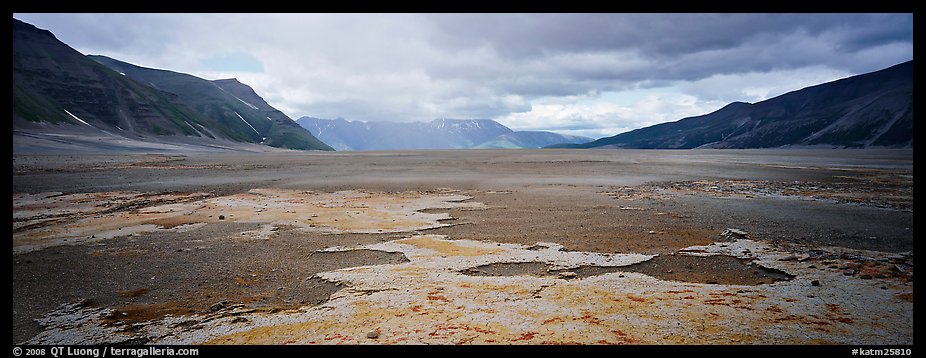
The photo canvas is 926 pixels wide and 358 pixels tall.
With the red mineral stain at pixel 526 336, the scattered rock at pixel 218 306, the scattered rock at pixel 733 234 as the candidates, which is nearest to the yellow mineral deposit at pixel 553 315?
the red mineral stain at pixel 526 336

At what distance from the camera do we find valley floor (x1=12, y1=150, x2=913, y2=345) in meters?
4.89

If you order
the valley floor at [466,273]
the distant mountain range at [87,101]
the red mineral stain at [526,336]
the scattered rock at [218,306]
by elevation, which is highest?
the distant mountain range at [87,101]

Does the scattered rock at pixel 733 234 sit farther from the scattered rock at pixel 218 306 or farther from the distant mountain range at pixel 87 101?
the distant mountain range at pixel 87 101

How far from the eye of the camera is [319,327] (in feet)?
16.4

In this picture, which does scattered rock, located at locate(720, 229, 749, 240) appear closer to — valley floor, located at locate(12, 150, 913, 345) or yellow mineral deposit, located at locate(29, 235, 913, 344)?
valley floor, located at locate(12, 150, 913, 345)

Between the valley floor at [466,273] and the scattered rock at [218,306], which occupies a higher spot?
the valley floor at [466,273]

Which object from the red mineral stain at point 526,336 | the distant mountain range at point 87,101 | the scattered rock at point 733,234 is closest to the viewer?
the red mineral stain at point 526,336

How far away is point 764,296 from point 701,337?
2141mm

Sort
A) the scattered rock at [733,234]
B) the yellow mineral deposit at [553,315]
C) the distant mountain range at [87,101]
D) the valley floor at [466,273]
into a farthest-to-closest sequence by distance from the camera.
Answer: the distant mountain range at [87,101]
the scattered rock at [733,234]
the valley floor at [466,273]
the yellow mineral deposit at [553,315]

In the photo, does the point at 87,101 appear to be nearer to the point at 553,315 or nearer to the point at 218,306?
the point at 218,306

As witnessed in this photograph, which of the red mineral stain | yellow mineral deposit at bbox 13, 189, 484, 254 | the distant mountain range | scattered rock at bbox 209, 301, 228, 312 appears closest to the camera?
the red mineral stain

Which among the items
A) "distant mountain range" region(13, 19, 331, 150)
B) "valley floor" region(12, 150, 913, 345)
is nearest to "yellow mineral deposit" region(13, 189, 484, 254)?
"valley floor" region(12, 150, 913, 345)

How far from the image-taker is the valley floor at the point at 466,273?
16.0 feet

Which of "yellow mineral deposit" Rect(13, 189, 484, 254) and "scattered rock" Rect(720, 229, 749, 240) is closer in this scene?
"scattered rock" Rect(720, 229, 749, 240)
